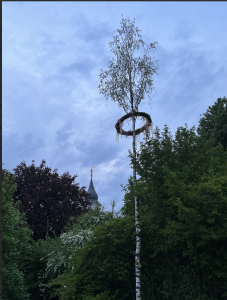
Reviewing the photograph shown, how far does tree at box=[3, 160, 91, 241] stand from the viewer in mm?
31766

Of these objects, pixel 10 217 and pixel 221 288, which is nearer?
pixel 221 288

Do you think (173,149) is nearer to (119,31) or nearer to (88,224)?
(119,31)

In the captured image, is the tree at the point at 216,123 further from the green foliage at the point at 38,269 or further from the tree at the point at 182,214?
the green foliage at the point at 38,269

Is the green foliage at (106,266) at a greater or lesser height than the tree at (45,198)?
lesser

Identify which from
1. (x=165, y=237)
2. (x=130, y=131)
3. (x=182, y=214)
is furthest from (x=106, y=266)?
(x=130, y=131)

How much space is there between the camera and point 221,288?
13.4m

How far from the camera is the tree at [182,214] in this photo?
1232 centimetres

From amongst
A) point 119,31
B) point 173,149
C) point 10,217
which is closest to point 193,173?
point 173,149

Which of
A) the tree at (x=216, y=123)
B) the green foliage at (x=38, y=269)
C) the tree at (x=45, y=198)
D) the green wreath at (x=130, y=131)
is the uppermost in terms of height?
the tree at (x=216, y=123)

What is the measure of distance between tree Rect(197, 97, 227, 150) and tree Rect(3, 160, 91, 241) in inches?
616

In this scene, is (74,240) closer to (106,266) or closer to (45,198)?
(106,266)

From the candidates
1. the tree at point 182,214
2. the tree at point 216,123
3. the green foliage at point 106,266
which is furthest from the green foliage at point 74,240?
the tree at point 216,123

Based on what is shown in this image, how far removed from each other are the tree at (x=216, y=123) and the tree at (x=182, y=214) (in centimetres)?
927

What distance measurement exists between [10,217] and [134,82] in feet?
35.8
